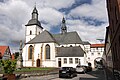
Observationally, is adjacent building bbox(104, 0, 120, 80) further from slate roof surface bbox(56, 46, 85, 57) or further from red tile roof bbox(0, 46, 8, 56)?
red tile roof bbox(0, 46, 8, 56)

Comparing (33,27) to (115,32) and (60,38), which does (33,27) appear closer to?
(60,38)

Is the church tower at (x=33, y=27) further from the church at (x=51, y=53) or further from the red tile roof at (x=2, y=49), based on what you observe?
the red tile roof at (x=2, y=49)

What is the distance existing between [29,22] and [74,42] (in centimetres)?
2082

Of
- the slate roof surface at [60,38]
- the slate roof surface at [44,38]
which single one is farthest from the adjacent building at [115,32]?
the slate roof surface at [60,38]

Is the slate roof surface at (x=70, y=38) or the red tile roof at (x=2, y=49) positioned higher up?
the slate roof surface at (x=70, y=38)

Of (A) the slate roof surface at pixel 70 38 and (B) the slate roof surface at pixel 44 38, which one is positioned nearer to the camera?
(B) the slate roof surface at pixel 44 38

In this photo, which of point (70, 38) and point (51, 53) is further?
point (70, 38)

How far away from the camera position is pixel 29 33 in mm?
63906

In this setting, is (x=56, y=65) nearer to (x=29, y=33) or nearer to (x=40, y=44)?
(x=40, y=44)

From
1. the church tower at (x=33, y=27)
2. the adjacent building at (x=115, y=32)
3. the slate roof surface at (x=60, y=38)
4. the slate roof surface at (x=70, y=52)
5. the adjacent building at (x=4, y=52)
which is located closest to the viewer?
the adjacent building at (x=115, y=32)

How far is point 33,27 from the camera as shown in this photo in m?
62.8

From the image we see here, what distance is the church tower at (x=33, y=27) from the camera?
6269 cm

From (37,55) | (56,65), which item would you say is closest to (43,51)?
(37,55)

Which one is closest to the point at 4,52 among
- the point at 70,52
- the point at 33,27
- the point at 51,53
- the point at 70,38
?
the point at 33,27
